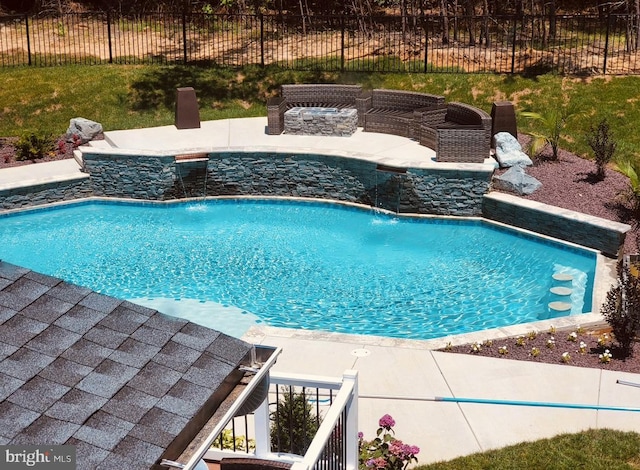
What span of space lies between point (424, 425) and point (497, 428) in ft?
2.50

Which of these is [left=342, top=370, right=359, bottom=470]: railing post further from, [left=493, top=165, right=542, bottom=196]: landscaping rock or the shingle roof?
[left=493, top=165, right=542, bottom=196]: landscaping rock

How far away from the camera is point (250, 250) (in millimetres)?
16656

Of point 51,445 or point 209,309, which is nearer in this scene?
point 51,445

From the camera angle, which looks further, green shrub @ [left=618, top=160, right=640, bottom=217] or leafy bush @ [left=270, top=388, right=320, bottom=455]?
green shrub @ [left=618, top=160, right=640, bottom=217]

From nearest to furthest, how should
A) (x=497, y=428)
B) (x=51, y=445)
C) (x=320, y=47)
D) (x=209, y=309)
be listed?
(x=51, y=445) → (x=497, y=428) → (x=209, y=309) → (x=320, y=47)

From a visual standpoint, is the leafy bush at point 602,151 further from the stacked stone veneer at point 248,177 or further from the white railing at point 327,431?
the white railing at point 327,431

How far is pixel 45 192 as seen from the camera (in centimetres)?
1892

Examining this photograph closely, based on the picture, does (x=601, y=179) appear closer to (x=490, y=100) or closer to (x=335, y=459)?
(x=490, y=100)

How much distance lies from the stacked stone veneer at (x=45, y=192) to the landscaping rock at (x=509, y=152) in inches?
337

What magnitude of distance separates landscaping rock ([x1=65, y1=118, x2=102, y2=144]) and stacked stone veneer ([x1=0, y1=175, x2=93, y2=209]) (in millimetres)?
2024

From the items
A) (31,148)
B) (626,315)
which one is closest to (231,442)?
(626,315)

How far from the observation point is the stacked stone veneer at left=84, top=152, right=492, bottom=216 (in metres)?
18.7

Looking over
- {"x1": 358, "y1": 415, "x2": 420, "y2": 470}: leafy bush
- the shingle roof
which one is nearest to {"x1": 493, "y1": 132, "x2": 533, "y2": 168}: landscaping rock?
{"x1": 358, "y1": 415, "x2": 420, "y2": 470}: leafy bush

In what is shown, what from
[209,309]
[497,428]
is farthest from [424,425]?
[209,309]
